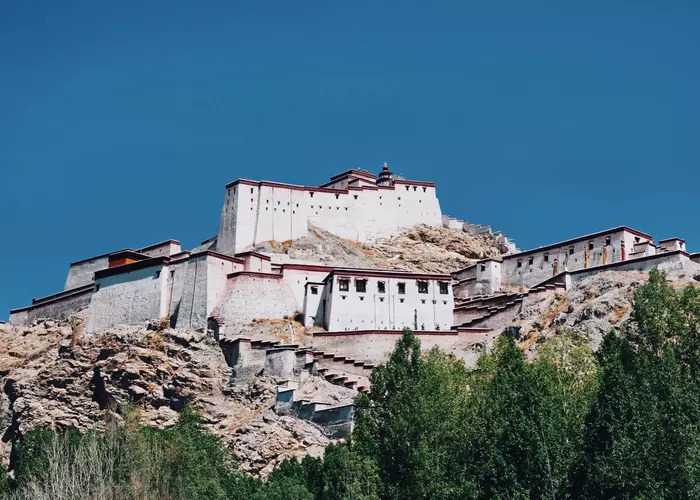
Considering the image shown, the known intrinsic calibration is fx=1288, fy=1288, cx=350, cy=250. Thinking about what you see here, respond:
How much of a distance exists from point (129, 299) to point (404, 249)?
21.0 meters

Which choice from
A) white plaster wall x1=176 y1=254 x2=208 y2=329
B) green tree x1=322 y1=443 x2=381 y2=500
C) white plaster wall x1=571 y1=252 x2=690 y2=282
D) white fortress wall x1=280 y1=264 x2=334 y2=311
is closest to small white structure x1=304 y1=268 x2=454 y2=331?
white fortress wall x1=280 y1=264 x2=334 y2=311

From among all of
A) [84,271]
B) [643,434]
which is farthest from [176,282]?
[643,434]

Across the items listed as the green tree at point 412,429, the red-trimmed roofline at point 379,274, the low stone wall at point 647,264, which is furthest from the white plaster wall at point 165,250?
the green tree at point 412,429

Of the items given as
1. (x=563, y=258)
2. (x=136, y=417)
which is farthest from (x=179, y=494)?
(x=563, y=258)

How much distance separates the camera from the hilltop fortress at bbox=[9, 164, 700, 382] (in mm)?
65938

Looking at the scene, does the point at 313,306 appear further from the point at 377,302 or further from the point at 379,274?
the point at 379,274

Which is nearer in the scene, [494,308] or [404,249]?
[494,308]

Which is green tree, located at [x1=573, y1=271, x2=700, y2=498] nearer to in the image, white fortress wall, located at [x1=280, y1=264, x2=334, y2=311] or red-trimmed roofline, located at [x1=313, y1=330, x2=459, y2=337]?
red-trimmed roofline, located at [x1=313, y1=330, x2=459, y2=337]

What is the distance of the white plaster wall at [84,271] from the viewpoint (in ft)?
273

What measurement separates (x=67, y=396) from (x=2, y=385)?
601cm

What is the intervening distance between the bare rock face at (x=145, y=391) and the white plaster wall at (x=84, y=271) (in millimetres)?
12361

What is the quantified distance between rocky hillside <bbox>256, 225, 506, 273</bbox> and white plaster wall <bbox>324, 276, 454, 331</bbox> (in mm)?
9783

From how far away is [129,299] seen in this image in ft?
235

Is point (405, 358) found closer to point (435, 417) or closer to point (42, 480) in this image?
point (435, 417)
